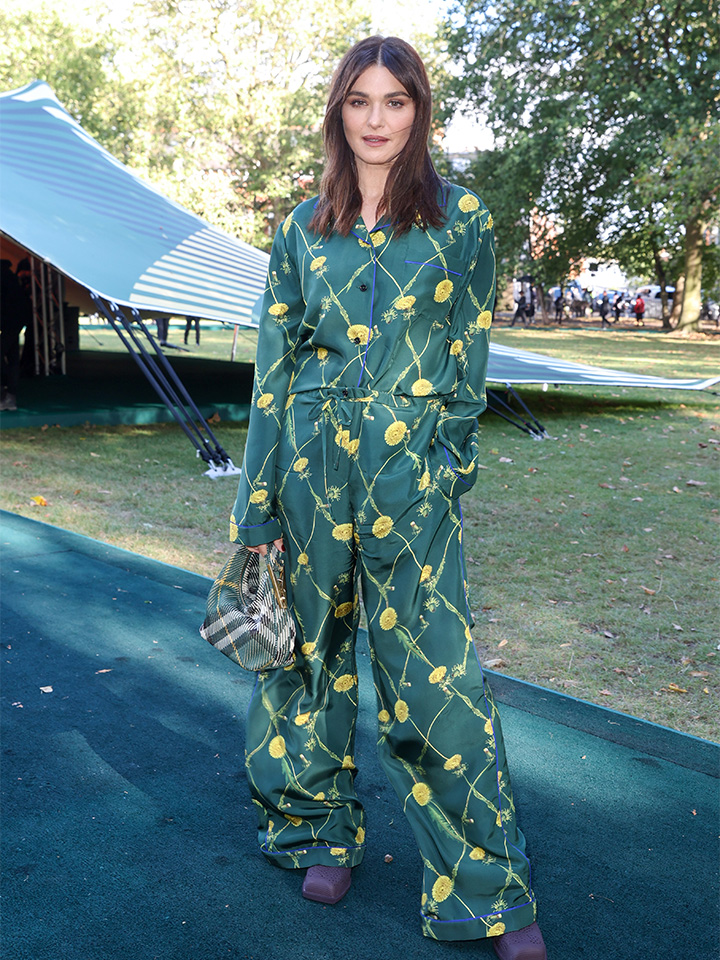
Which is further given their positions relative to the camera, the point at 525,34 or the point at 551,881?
the point at 525,34

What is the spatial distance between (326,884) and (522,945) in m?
0.46

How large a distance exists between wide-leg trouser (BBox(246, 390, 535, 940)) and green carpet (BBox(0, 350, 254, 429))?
723 centimetres

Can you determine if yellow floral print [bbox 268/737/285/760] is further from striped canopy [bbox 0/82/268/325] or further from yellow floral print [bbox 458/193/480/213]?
striped canopy [bbox 0/82/268/325]

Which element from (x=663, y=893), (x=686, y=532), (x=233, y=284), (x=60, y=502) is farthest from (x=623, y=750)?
(x=233, y=284)

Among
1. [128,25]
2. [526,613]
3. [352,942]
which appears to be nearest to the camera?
[352,942]

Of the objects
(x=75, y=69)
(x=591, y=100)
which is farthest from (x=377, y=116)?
(x=75, y=69)

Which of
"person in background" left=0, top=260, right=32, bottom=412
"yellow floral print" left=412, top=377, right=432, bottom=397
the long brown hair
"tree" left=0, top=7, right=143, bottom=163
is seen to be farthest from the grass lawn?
"tree" left=0, top=7, right=143, bottom=163

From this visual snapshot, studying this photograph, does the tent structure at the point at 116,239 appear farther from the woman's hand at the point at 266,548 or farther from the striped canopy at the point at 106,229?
the woman's hand at the point at 266,548

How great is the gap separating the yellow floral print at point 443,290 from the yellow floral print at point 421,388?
0.17m

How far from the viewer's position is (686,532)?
219 inches

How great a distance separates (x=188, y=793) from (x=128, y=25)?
29003 millimetres

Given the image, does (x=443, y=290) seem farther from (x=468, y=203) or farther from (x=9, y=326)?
(x=9, y=326)

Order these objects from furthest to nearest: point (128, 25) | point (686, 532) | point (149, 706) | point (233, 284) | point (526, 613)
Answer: point (128, 25) → point (233, 284) → point (686, 532) → point (526, 613) → point (149, 706)

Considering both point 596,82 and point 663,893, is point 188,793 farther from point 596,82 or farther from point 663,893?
point 596,82
